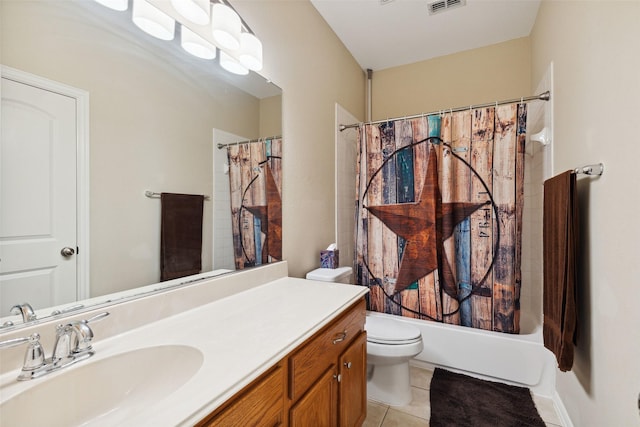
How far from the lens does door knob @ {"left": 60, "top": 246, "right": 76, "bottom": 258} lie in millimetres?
807

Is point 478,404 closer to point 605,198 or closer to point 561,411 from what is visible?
point 561,411

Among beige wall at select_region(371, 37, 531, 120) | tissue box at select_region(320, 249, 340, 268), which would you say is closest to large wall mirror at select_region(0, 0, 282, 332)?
tissue box at select_region(320, 249, 340, 268)

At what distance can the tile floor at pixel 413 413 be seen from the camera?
159 cm

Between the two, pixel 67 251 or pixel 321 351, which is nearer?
pixel 67 251

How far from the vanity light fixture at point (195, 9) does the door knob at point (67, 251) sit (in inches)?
36.9

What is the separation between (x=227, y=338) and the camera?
860 millimetres

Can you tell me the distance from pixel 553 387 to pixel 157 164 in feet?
8.08

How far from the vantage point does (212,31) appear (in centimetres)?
126

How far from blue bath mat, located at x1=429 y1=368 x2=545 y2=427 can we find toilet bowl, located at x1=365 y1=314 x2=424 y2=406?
21 centimetres

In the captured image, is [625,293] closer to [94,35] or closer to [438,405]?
[438,405]

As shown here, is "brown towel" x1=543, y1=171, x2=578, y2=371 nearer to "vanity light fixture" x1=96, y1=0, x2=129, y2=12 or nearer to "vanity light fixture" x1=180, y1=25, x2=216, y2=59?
"vanity light fixture" x1=180, y1=25, x2=216, y2=59

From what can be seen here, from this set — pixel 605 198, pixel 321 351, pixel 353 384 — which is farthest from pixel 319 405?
pixel 605 198

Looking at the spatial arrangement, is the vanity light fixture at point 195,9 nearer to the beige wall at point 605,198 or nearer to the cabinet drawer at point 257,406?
the cabinet drawer at point 257,406

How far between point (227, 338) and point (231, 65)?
3.94 feet
